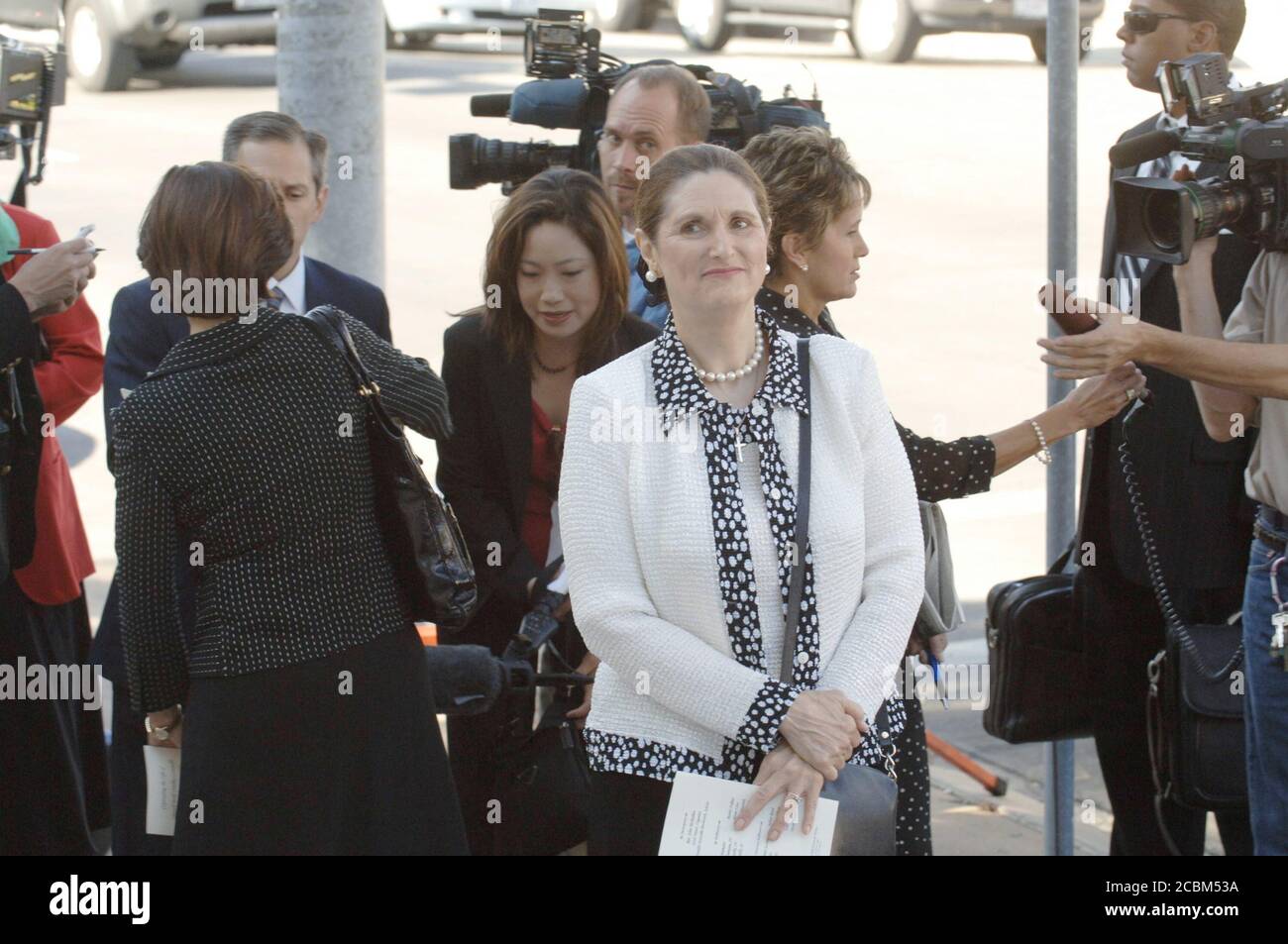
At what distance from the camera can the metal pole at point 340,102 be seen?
487cm

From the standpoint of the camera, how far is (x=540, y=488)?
13.9 ft

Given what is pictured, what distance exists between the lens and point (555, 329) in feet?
13.7

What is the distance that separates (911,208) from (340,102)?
30.5 feet

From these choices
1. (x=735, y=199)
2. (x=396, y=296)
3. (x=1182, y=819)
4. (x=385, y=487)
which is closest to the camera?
(x=735, y=199)

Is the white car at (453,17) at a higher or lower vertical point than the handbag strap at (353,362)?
higher

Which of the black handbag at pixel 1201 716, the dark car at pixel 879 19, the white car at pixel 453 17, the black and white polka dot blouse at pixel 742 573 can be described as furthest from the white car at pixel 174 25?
the black and white polka dot blouse at pixel 742 573

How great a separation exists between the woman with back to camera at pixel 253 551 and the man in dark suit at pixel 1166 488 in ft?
5.31

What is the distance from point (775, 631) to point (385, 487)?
0.86 meters

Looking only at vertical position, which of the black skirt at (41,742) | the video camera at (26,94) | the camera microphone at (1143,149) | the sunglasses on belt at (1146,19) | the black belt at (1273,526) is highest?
the sunglasses on belt at (1146,19)

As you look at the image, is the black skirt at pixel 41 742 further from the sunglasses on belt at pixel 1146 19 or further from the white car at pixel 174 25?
the white car at pixel 174 25
